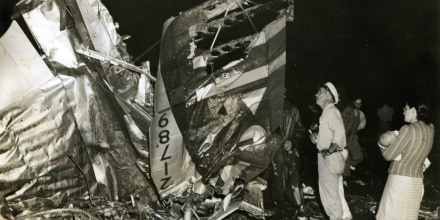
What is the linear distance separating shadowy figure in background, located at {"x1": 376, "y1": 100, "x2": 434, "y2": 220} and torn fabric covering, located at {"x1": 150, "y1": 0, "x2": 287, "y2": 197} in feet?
1.51

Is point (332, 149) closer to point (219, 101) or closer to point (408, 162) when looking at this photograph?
point (408, 162)

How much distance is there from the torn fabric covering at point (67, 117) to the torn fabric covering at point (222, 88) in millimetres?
124

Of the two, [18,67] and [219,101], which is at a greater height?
[18,67]

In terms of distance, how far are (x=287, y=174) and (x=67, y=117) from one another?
92cm

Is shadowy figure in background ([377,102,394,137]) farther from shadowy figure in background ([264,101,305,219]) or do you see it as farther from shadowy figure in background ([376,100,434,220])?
shadowy figure in background ([264,101,305,219])

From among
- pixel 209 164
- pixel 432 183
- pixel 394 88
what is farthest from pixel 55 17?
pixel 432 183

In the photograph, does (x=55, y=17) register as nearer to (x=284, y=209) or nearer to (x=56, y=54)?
(x=56, y=54)

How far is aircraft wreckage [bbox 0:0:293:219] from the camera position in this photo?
77.5 inches

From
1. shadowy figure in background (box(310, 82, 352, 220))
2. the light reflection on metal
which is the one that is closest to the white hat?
shadowy figure in background (box(310, 82, 352, 220))

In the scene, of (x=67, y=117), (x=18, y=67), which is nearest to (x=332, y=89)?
(x=67, y=117)

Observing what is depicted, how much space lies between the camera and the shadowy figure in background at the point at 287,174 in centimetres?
201

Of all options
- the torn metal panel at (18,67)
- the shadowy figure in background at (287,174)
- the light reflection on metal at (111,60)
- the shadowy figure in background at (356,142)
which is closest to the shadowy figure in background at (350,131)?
the shadowy figure in background at (356,142)

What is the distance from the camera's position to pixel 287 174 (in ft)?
6.73

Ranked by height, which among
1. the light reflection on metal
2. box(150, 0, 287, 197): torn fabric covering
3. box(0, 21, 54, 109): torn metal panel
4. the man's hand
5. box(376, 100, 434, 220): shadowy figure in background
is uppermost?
box(0, 21, 54, 109): torn metal panel
